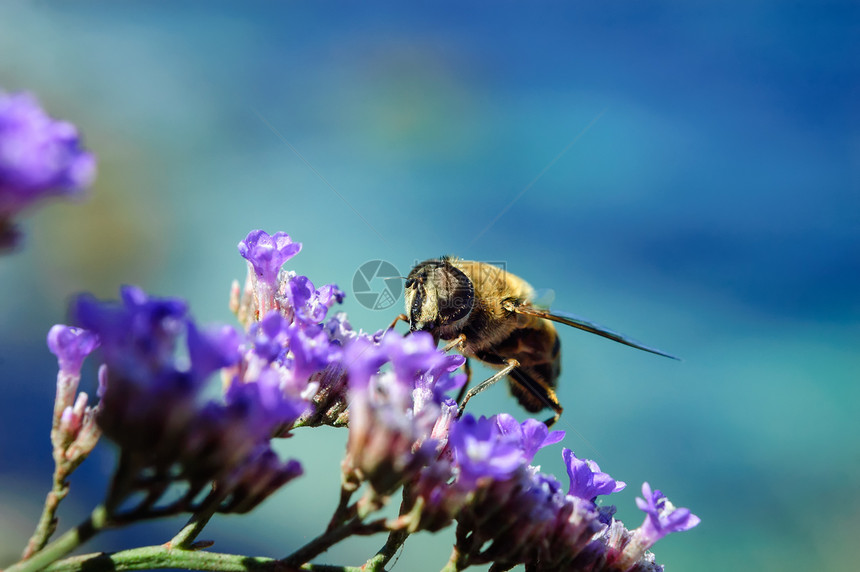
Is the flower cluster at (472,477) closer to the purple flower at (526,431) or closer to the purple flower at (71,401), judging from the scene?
the purple flower at (526,431)

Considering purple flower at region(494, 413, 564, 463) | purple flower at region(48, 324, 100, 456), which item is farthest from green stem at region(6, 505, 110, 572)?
purple flower at region(494, 413, 564, 463)

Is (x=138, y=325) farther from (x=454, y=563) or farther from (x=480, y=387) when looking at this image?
(x=480, y=387)

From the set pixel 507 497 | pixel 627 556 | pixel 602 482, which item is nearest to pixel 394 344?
pixel 507 497

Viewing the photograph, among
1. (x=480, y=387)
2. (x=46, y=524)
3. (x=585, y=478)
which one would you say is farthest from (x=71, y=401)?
(x=585, y=478)

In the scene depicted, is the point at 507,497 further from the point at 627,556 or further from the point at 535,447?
the point at 627,556

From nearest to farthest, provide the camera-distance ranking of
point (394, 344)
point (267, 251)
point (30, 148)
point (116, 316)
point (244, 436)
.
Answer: point (30, 148) → point (116, 316) → point (244, 436) → point (394, 344) → point (267, 251)

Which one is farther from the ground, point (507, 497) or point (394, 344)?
point (394, 344)
